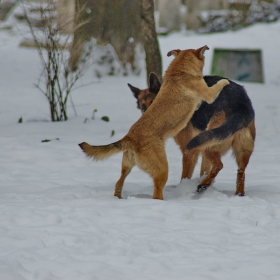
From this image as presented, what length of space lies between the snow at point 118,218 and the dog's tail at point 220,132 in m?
0.58

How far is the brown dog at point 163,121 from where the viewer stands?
5.31 metres

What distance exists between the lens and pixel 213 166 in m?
5.95

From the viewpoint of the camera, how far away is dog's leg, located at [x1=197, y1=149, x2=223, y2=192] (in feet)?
19.4

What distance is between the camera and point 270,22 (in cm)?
2053

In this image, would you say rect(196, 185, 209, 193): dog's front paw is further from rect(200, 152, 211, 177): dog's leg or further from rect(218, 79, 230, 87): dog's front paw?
rect(218, 79, 230, 87): dog's front paw

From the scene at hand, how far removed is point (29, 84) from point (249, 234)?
1068 centimetres

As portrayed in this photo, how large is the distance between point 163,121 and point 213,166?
86cm

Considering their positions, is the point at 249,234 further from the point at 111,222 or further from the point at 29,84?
A: the point at 29,84

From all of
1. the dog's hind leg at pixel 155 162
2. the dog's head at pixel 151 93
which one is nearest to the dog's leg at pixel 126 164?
the dog's hind leg at pixel 155 162

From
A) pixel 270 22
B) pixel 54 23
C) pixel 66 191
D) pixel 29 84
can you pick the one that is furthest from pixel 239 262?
pixel 270 22

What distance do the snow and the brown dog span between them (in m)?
0.36

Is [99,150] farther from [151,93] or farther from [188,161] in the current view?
[151,93]

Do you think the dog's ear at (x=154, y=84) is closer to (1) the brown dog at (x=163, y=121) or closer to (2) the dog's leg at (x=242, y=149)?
(1) the brown dog at (x=163, y=121)

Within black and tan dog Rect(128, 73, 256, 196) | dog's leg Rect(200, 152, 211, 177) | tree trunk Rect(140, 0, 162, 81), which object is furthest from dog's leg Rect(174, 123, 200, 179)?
tree trunk Rect(140, 0, 162, 81)
